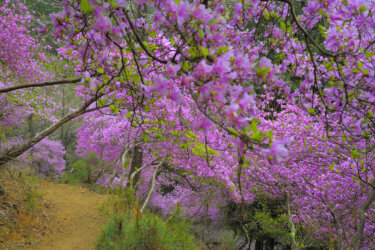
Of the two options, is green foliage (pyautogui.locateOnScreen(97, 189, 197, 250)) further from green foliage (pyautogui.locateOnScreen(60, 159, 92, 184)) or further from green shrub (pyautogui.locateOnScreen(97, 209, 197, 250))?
green foliage (pyautogui.locateOnScreen(60, 159, 92, 184))

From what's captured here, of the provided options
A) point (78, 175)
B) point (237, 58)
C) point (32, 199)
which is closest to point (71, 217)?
point (32, 199)

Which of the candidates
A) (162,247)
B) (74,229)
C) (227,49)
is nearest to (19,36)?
(74,229)

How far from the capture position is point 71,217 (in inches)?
291

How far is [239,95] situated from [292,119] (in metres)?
8.55

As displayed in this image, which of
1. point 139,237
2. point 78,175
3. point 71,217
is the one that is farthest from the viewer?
point 78,175

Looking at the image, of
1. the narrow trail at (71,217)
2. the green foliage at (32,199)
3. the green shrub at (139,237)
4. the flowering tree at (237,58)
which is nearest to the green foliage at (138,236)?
the green shrub at (139,237)

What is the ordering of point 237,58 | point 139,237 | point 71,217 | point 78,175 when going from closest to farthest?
point 237,58
point 139,237
point 71,217
point 78,175

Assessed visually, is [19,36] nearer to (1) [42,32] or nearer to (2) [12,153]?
(2) [12,153]

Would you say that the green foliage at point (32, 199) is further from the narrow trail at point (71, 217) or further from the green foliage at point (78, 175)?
the green foliage at point (78, 175)

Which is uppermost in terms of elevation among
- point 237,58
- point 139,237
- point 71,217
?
point 237,58

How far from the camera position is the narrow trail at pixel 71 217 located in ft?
19.3

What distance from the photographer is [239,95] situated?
4.46ft

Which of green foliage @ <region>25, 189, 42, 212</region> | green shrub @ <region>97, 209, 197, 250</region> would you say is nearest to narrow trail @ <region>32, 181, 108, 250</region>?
green foliage @ <region>25, 189, 42, 212</region>

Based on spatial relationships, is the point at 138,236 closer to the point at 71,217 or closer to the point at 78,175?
the point at 71,217
